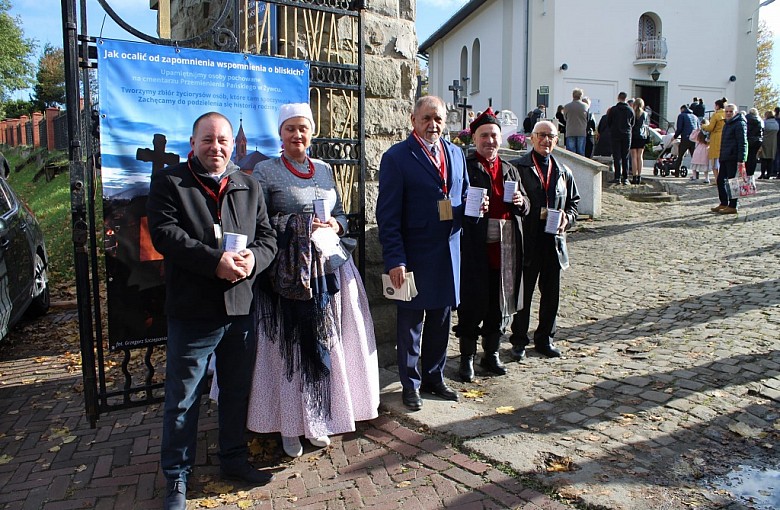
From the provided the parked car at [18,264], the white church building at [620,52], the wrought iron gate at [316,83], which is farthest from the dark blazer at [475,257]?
the white church building at [620,52]

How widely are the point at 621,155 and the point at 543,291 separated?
9.20 metres

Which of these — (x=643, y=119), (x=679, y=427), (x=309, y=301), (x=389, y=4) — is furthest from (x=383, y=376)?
(x=643, y=119)

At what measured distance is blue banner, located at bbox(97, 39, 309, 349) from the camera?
3906 millimetres

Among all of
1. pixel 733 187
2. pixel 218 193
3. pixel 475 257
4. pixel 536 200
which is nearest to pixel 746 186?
pixel 733 187

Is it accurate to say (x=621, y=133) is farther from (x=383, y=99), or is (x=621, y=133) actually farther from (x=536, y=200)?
(x=383, y=99)

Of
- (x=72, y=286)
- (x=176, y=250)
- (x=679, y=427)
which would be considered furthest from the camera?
(x=72, y=286)

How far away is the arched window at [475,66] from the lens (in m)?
36.2

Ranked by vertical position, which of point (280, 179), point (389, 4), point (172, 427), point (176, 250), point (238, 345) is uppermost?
point (389, 4)

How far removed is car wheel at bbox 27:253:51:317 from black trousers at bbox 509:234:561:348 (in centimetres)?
510

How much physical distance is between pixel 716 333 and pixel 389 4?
4056mm

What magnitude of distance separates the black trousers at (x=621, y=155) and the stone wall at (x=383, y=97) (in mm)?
9186

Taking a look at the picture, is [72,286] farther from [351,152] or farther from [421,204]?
[421,204]

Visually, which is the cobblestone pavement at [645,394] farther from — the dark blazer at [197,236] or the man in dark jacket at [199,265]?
the dark blazer at [197,236]

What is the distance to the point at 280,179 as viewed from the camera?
3.75 metres
